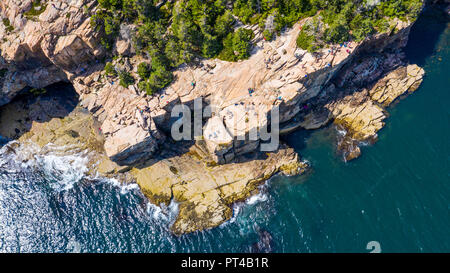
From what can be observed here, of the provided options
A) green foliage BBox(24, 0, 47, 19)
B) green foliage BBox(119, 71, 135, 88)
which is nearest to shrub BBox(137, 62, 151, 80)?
green foliage BBox(119, 71, 135, 88)

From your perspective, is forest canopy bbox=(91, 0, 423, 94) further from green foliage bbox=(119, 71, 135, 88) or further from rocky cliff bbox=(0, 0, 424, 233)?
green foliage bbox=(119, 71, 135, 88)

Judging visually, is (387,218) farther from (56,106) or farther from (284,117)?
(56,106)

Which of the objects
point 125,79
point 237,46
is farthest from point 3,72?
point 237,46

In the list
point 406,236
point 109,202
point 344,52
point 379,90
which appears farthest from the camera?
point 379,90

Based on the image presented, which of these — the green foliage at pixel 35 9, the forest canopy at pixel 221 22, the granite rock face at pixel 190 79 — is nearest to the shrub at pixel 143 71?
the forest canopy at pixel 221 22
